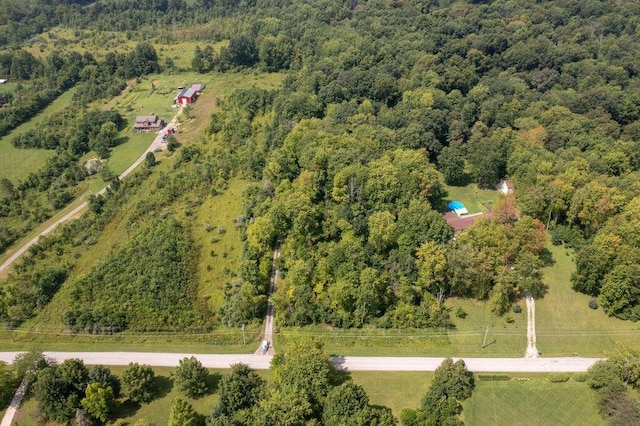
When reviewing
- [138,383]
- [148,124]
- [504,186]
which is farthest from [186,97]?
[138,383]

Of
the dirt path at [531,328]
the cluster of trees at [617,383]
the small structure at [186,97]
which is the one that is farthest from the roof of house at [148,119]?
the cluster of trees at [617,383]

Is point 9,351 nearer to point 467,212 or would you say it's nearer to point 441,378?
point 441,378

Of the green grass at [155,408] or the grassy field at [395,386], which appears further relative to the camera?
the grassy field at [395,386]

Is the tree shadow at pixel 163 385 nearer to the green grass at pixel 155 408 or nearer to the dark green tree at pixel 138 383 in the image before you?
the green grass at pixel 155 408

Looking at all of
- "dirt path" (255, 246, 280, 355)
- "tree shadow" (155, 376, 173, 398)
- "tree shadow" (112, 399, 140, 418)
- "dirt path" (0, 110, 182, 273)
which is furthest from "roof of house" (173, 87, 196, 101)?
"tree shadow" (112, 399, 140, 418)

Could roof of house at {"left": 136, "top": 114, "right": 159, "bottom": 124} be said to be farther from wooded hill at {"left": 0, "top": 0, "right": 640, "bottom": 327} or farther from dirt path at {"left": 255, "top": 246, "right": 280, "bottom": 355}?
dirt path at {"left": 255, "top": 246, "right": 280, "bottom": 355}

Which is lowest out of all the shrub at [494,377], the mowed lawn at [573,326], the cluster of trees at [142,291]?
the cluster of trees at [142,291]

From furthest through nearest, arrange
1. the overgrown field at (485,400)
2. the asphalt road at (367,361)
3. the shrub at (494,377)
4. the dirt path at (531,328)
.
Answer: the dirt path at (531,328)
the asphalt road at (367,361)
the shrub at (494,377)
the overgrown field at (485,400)

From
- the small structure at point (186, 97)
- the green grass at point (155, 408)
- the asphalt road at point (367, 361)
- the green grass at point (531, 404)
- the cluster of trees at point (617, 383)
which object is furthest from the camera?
the small structure at point (186, 97)
